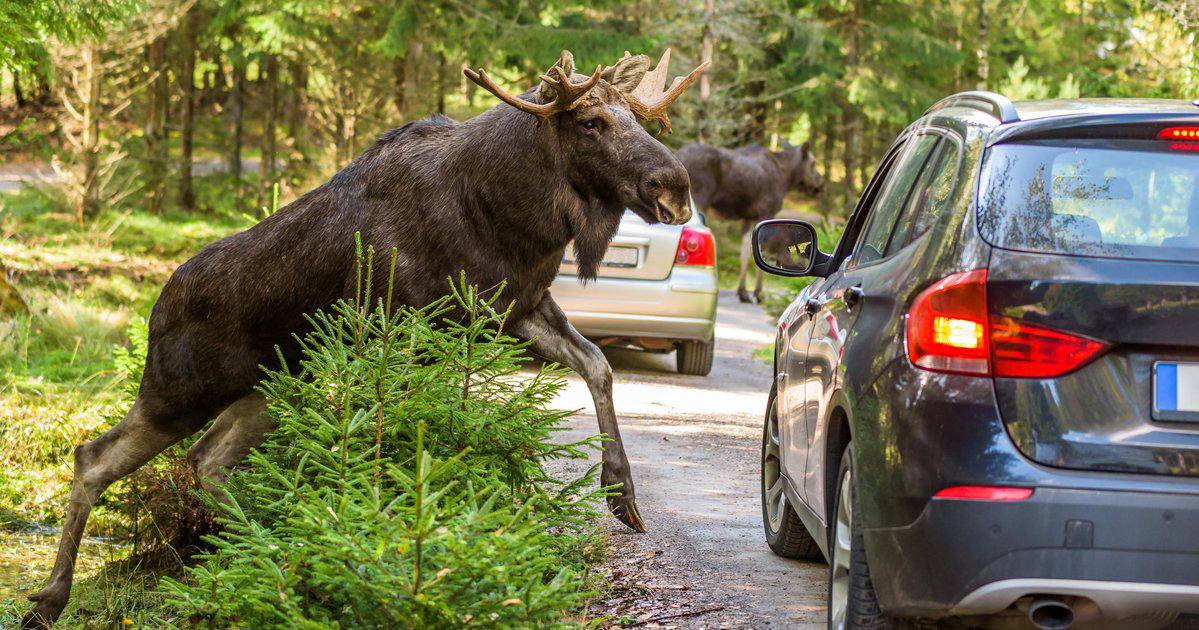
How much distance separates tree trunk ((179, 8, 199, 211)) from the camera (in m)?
29.3

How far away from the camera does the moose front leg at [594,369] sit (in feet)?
20.5

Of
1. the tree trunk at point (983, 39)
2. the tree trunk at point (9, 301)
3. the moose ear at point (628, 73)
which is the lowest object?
the tree trunk at point (9, 301)

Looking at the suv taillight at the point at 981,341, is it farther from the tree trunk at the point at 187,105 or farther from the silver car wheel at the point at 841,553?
the tree trunk at the point at 187,105

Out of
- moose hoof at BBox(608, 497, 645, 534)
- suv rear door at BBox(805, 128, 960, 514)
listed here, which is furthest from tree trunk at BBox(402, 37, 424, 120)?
suv rear door at BBox(805, 128, 960, 514)

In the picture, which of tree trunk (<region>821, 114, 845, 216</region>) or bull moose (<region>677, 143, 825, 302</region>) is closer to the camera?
bull moose (<region>677, 143, 825, 302</region>)

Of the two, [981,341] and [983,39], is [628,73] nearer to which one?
[981,341]

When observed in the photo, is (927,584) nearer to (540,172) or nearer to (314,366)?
(314,366)

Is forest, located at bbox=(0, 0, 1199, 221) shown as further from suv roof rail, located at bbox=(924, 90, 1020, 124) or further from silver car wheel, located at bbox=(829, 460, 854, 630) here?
silver car wheel, located at bbox=(829, 460, 854, 630)

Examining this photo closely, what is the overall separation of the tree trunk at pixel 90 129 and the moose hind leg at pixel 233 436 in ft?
54.6

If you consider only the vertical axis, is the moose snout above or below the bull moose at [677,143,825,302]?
above

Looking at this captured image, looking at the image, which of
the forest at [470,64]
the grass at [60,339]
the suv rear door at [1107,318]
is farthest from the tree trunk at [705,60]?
the suv rear door at [1107,318]

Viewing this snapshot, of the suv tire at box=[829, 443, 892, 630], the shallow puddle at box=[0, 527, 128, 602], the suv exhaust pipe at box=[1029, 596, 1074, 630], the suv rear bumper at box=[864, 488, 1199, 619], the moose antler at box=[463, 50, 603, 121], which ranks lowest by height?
the shallow puddle at box=[0, 527, 128, 602]

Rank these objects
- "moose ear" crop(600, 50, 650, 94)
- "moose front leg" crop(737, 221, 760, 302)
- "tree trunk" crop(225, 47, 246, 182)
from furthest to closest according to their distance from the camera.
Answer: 1. "tree trunk" crop(225, 47, 246, 182)
2. "moose front leg" crop(737, 221, 760, 302)
3. "moose ear" crop(600, 50, 650, 94)

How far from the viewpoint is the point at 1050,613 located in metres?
3.13
